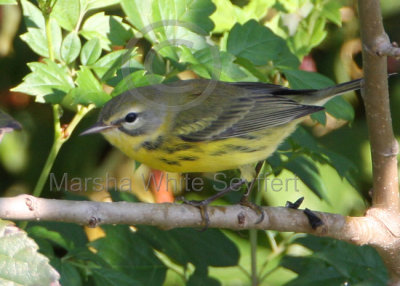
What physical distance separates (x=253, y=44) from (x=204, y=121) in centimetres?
41

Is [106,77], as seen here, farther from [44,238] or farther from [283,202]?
[283,202]

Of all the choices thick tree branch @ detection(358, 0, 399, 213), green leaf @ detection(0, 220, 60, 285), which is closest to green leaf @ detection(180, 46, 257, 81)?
thick tree branch @ detection(358, 0, 399, 213)

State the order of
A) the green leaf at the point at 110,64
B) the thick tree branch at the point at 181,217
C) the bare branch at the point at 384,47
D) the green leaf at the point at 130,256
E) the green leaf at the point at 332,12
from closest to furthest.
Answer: the thick tree branch at the point at 181,217 → the bare branch at the point at 384,47 → the green leaf at the point at 110,64 → the green leaf at the point at 130,256 → the green leaf at the point at 332,12

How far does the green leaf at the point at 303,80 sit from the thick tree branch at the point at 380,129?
1.69ft

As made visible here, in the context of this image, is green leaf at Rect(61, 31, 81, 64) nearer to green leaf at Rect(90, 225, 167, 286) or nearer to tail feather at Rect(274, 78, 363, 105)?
green leaf at Rect(90, 225, 167, 286)

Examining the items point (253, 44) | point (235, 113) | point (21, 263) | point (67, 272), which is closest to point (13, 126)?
point (21, 263)

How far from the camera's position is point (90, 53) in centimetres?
274

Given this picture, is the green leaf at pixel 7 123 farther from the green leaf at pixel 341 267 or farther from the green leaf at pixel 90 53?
the green leaf at pixel 341 267

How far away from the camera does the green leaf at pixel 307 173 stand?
3.13 metres

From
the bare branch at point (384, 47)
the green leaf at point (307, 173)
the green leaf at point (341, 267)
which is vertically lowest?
the green leaf at point (341, 267)

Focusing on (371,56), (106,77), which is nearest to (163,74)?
Result: (106,77)

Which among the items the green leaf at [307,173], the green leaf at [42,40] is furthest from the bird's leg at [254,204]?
the green leaf at [42,40]

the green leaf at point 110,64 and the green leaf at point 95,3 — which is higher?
the green leaf at point 95,3

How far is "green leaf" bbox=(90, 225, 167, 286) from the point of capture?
305 cm
